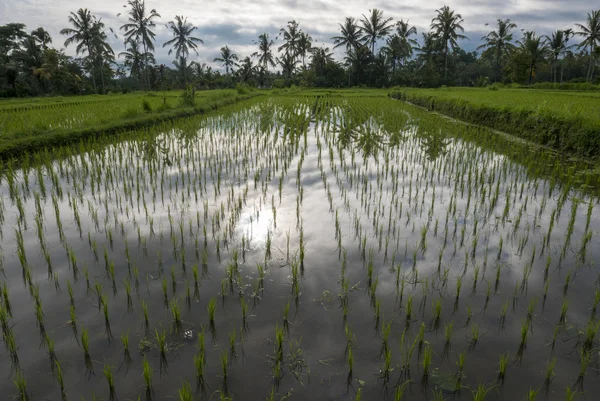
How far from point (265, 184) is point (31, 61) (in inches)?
1241

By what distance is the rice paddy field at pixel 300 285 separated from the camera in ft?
6.45

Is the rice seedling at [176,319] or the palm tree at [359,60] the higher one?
the palm tree at [359,60]

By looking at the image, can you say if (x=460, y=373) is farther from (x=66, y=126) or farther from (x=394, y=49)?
(x=394, y=49)

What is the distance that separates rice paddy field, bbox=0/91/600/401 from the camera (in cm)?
197

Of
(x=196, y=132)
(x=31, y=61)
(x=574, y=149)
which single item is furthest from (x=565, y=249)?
(x=31, y=61)

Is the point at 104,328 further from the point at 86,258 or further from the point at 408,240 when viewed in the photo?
the point at 408,240

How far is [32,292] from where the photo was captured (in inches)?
106

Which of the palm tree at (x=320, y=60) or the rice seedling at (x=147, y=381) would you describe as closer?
the rice seedling at (x=147, y=381)

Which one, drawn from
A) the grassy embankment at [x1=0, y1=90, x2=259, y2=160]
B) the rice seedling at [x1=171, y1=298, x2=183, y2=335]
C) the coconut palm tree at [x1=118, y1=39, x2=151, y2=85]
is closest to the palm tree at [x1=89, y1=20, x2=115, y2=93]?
the coconut palm tree at [x1=118, y1=39, x2=151, y2=85]

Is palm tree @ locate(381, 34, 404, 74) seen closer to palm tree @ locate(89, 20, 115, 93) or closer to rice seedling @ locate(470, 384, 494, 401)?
palm tree @ locate(89, 20, 115, 93)

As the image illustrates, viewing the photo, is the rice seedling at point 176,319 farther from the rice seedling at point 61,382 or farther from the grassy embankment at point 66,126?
the grassy embankment at point 66,126

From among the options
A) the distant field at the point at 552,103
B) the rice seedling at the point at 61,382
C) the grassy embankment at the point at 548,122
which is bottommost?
the rice seedling at the point at 61,382

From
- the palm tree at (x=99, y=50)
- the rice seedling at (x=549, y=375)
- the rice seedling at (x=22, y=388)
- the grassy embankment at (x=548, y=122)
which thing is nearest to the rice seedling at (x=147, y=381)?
the rice seedling at (x=22, y=388)

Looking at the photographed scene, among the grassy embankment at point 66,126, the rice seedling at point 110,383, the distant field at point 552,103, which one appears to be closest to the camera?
the rice seedling at point 110,383
